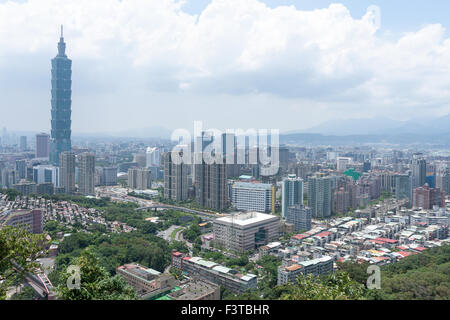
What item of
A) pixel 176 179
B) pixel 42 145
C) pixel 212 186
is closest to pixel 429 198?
pixel 212 186

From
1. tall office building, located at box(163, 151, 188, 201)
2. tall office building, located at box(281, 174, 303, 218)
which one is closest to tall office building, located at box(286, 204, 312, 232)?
tall office building, located at box(281, 174, 303, 218)

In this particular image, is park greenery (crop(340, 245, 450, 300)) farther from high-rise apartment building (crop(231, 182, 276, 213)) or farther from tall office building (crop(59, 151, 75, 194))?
tall office building (crop(59, 151, 75, 194))

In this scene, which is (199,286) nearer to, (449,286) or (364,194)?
(449,286)

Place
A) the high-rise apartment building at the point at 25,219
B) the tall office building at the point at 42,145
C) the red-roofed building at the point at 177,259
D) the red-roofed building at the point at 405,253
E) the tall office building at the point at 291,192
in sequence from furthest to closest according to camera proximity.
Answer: the tall office building at the point at 42,145, the tall office building at the point at 291,192, the high-rise apartment building at the point at 25,219, the red-roofed building at the point at 405,253, the red-roofed building at the point at 177,259

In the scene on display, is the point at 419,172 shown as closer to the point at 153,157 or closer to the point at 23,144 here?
the point at 153,157

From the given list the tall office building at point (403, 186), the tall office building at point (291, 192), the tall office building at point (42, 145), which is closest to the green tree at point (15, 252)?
the tall office building at point (291, 192)

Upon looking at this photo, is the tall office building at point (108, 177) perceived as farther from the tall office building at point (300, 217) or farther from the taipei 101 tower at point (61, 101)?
the tall office building at point (300, 217)
